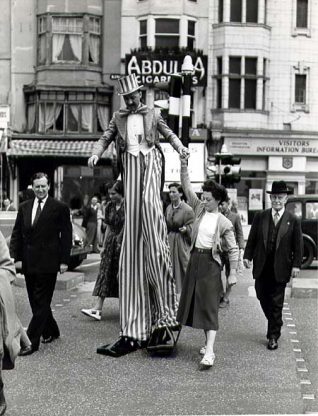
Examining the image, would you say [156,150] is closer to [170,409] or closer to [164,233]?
[164,233]

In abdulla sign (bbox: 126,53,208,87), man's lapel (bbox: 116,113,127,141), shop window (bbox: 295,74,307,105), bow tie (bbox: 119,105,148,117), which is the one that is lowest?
man's lapel (bbox: 116,113,127,141)

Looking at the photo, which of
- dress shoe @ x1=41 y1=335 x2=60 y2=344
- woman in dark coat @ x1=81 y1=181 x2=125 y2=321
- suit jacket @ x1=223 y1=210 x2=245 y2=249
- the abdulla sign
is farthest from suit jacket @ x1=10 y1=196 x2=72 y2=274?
Answer: the abdulla sign

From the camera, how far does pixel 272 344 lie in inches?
335

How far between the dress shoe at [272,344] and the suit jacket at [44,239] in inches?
92.2

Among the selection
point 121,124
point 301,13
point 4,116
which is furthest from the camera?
point 301,13

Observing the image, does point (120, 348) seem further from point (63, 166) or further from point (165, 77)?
point (165, 77)

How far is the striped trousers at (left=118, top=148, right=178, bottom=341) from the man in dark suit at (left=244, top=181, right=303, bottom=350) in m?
1.19

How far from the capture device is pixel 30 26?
34.5 m

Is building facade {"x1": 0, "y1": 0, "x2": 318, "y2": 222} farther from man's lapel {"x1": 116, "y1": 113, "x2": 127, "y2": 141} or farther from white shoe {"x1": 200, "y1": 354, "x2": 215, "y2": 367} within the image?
white shoe {"x1": 200, "y1": 354, "x2": 215, "y2": 367}

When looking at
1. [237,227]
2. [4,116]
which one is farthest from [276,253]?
[4,116]

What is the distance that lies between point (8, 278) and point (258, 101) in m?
29.6

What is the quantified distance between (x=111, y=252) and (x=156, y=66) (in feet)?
76.7

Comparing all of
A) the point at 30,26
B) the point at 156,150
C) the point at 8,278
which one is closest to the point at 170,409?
the point at 8,278

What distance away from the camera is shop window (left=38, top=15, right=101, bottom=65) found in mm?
33781
